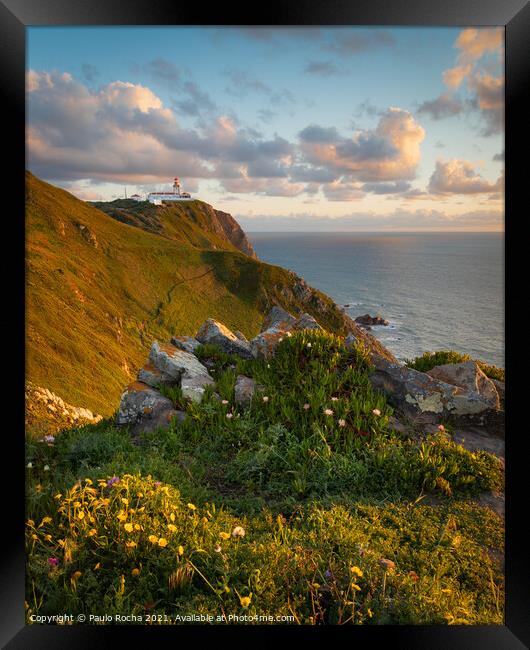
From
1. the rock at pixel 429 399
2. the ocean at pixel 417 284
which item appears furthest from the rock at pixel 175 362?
the ocean at pixel 417 284

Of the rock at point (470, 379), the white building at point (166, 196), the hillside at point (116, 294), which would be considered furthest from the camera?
the white building at point (166, 196)

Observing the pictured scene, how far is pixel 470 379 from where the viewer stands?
656cm

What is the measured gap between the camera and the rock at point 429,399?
589cm

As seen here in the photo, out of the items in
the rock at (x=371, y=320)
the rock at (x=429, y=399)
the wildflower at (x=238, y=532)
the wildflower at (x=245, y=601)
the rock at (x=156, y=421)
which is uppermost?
the rock at (x=429, y=399)

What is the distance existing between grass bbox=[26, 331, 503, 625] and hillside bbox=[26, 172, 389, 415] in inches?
1169

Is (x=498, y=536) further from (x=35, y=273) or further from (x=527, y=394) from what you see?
(x=35, y=273)

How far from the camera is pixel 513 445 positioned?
3.60m

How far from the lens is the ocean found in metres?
34.5

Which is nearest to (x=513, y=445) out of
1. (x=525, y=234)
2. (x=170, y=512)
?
(x=525, y=234)

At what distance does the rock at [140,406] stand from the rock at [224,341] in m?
2.01

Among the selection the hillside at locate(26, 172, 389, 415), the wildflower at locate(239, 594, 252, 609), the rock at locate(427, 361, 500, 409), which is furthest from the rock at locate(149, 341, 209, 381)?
the hillside at locate(26, 172, 389, 415)

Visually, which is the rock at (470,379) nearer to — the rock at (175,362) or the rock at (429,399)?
the rock at (429,399)

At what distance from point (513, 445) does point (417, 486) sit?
1.20 metres

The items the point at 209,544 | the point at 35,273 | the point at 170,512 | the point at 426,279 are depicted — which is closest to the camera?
the point at 209,544
